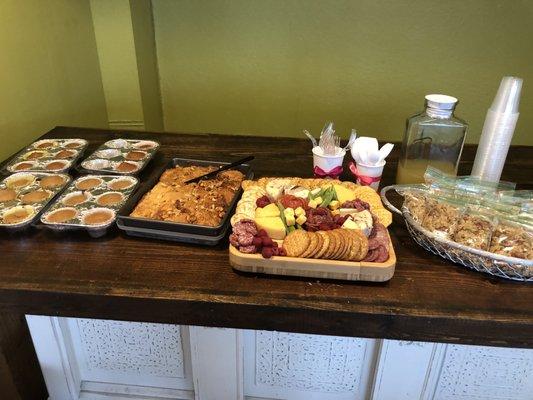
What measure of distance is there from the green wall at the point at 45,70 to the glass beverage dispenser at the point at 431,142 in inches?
55.0

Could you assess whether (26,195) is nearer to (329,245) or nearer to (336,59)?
(329,245)

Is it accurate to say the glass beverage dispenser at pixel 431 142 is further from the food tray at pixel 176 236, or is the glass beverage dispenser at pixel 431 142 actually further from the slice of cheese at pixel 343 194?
the food tray at pixel 176 236

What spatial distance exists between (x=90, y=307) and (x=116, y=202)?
12.8 inches

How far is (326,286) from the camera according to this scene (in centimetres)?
95

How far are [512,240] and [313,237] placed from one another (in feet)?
1.45

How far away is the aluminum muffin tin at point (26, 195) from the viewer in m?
1.09

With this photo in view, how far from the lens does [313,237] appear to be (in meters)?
0.95

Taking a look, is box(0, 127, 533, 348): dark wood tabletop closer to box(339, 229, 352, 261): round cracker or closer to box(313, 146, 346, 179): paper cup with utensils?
box(339, 229, 352, 261): round cracker

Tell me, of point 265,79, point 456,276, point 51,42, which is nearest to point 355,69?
point 265,79

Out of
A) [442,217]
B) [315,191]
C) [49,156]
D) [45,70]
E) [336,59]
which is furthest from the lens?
[336,59]

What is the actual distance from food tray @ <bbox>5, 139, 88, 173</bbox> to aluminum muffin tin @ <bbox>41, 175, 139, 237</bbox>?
5.7 inches

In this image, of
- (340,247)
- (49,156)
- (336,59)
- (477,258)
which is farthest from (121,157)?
(336,59)

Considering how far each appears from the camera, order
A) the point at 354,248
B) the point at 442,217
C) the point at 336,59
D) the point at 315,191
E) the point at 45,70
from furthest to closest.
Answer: the point at 336,59 < the point at 45,70 < the point at 315,191 < the point at 442,217 < the point at 354,248

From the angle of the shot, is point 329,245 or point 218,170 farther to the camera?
point 218,170
